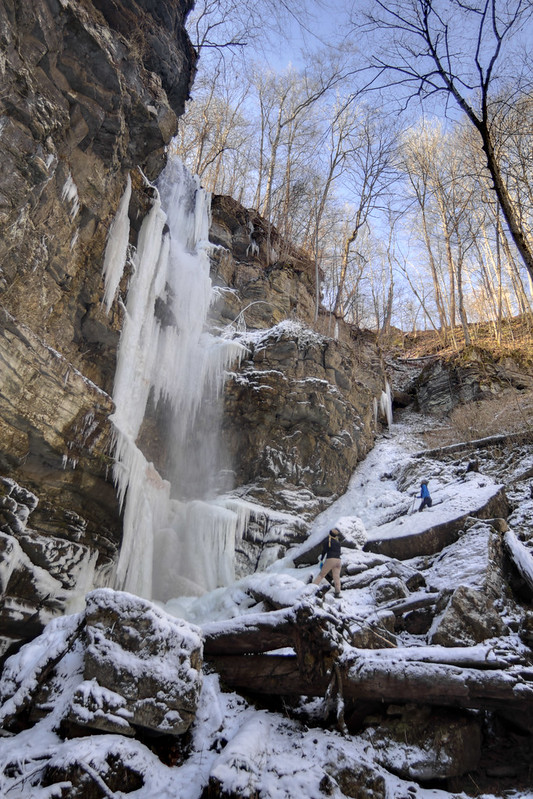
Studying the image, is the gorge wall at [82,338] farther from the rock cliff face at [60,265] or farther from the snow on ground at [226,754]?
the snow on ground at [226,754]

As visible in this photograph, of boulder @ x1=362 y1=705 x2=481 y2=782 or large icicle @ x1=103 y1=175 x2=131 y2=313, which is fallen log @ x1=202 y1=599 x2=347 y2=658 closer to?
boulder @ x1=362 y1=705 x2=481 y2=782

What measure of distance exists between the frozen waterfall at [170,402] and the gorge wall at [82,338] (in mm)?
348

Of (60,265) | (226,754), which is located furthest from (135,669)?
(60,265)

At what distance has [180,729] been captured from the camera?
3768mm

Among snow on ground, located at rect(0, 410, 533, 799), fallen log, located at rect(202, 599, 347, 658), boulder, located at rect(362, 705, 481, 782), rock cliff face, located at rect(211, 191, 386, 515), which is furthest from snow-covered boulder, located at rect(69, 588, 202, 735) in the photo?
rock cliff face, located at rect(211, 191, 386, 515)

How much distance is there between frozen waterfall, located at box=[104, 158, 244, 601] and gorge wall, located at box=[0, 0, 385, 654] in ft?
1.14

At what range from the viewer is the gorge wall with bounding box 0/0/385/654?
5.82m

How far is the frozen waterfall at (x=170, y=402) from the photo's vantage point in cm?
782

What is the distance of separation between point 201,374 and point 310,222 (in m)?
13.0

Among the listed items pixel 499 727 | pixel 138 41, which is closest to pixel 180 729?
pixel 499 727

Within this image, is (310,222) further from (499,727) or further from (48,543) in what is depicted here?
(499,727)

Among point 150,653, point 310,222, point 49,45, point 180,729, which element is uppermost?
point 310,222

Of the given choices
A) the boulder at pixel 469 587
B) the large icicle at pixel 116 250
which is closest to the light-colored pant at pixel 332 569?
the boulder at pixel 469 587

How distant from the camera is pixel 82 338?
29.2ft
